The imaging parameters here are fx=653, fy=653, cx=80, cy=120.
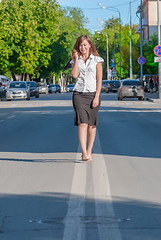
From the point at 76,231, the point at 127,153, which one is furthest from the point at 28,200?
the point at 127,153

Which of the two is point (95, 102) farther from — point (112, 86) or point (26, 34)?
point (26, 34)

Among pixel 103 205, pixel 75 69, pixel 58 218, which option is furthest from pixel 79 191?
pixel 75 69

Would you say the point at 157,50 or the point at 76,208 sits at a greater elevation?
the point at 157,50

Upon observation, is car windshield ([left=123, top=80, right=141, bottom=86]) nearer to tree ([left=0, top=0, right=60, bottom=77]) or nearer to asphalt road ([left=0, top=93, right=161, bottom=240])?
tree ([left=0, top=0, right=60, bottom=77])

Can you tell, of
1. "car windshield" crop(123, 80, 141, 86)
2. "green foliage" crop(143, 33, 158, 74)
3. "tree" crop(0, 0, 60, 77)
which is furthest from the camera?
"green foliage" crop(143, 33, 158, 74)

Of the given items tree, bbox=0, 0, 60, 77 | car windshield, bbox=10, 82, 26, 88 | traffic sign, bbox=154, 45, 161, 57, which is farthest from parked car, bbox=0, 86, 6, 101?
tree, bbox=0, 0, 60, 77

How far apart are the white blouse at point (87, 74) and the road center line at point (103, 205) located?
116 centimetres

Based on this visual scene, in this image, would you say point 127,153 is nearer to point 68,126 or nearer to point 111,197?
point 111,197

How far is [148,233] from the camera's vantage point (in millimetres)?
5359

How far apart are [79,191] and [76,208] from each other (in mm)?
1033

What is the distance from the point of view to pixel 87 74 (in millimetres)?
9945

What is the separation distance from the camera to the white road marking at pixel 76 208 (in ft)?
17.6

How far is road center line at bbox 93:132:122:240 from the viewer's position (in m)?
5.39

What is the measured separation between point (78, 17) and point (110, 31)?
21.1m
